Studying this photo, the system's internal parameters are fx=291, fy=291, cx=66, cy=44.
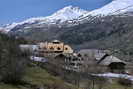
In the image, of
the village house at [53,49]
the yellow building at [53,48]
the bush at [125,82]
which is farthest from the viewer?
the yellow building at [53,48]

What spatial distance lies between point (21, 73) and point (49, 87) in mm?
5173

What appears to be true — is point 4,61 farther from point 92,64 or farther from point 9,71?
point 92,64

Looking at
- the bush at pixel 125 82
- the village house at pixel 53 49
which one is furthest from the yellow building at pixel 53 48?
the bush at pixel 125 82

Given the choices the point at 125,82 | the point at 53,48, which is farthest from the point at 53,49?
the point at 125,82

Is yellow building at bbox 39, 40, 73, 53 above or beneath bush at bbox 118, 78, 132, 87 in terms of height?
above

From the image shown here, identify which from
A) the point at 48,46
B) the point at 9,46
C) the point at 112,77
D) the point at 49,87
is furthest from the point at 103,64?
the point at 49,87

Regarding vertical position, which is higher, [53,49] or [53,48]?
[53,48]

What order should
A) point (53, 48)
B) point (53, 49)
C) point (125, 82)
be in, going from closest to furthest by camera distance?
point (125, 82)
point (53, 49)
point (53, 48)

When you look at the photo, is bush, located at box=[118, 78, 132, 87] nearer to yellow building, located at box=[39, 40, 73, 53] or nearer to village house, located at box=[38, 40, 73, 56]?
village house, located at box=[38, 40, 73, 56]

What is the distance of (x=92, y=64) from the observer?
80.2 metres

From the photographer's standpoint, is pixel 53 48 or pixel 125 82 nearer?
pixel 125 82

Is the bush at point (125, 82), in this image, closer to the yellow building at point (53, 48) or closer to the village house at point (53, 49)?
the village house at point (53, 49)

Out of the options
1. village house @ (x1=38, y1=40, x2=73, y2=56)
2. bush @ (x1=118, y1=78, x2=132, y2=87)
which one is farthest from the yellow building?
bush @ (x1=118, y1=78, x2=132, y2=87)

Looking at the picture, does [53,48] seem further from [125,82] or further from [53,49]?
[125,82]
